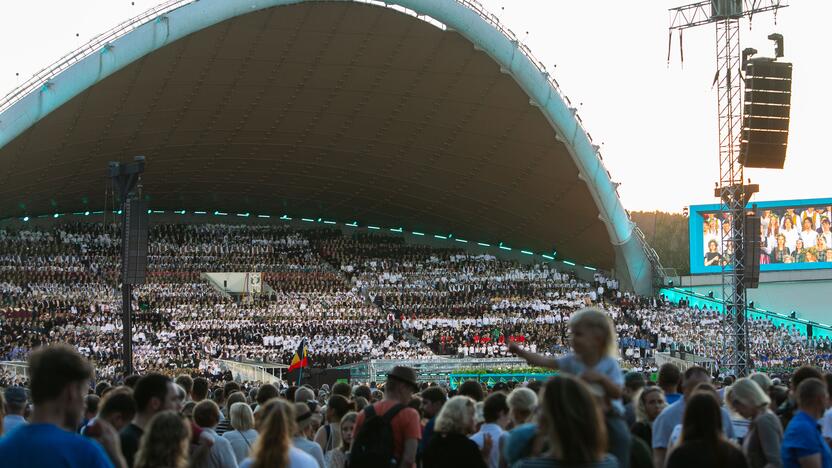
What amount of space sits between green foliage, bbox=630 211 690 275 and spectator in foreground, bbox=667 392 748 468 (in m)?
75.6

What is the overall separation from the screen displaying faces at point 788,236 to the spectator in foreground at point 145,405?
45207 mm

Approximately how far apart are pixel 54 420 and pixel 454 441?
2.56 meters

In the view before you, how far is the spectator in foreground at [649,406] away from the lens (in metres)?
8.11

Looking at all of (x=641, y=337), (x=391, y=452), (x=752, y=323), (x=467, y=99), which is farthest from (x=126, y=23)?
(x=391, y=452)

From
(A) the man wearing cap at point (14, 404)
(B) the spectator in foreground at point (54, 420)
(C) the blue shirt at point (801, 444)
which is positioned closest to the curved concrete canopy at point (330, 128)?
(A) the man wearing cap at point (14, 404)

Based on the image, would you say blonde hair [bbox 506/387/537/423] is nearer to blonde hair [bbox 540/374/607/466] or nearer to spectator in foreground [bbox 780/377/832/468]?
spectator in foreground [bbox 780/377/832/468]

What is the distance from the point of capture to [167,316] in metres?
40.5

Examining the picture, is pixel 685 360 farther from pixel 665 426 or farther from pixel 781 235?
pixel 665 426

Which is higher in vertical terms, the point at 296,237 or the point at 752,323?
the point at 296,237

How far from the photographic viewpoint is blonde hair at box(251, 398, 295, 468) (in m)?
5.75

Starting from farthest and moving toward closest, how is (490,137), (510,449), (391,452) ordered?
(490,137), (391,452), (510,449)

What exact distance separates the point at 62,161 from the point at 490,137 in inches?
580

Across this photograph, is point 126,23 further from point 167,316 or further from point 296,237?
point 296,237

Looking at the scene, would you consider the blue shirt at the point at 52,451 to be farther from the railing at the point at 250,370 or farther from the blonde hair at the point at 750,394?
the railing at the point at 250,370
